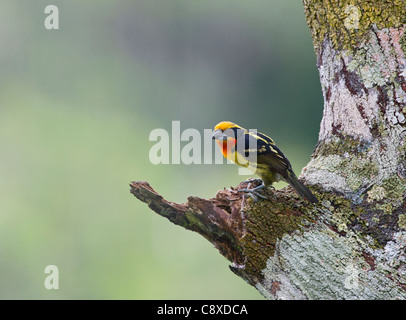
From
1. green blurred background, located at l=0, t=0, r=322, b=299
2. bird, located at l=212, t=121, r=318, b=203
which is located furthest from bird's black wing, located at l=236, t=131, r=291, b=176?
green blurred background, located at l=0, t=0, r=322, b=299

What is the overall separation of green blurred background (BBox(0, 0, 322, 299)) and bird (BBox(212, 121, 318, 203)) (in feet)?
32.9

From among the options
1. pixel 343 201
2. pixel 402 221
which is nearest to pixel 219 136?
pixel 343 201

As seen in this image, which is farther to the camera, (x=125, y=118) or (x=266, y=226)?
(x=125, y=118)

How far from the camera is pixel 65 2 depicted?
20.5 meters

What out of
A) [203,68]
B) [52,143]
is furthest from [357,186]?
[203,68]

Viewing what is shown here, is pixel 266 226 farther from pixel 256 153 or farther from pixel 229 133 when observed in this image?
pixel 229 133

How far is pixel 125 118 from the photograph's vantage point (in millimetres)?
19031

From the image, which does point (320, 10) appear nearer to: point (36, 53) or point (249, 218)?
point (249, 218)

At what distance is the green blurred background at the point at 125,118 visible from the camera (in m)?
15.3

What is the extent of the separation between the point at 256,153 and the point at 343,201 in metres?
0.82

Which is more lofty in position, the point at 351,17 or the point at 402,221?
the point at 351,17

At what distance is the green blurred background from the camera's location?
50.2ft

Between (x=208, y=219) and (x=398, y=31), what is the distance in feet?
5.89

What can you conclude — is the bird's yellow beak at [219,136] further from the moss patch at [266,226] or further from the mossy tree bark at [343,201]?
the moss patch at [266,226]
